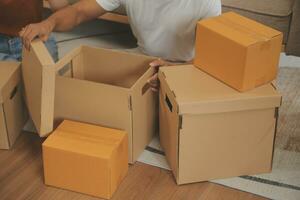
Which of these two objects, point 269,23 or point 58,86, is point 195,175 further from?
point 269,23

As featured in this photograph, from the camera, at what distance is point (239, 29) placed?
1.58 m

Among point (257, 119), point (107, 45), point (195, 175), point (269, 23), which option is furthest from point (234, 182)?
point (107, 45)

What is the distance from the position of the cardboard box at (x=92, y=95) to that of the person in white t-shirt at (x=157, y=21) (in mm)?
107

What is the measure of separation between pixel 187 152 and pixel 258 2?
1.07 metres

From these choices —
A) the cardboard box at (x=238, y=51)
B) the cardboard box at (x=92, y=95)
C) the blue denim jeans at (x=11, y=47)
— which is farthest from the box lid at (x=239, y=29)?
the blue denim jeans at (x=11, y=47)

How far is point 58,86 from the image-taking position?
1.67 metres

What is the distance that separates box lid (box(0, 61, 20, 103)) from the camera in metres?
1.72

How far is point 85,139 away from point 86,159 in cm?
9

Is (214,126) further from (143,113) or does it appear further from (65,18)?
(65,18)

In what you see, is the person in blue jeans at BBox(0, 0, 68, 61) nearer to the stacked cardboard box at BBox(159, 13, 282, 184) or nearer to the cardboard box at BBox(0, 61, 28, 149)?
the cardboard box at BBox(0, 61, 28, 149)

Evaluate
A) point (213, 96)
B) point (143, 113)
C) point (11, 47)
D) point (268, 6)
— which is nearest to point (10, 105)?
point (11, 47)

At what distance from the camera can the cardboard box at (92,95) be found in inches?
61.6

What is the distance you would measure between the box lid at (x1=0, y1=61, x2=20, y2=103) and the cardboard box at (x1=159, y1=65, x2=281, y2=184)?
0.57 metres

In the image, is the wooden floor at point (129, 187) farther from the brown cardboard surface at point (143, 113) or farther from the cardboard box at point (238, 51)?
the cardboard box at point (238, 51)
